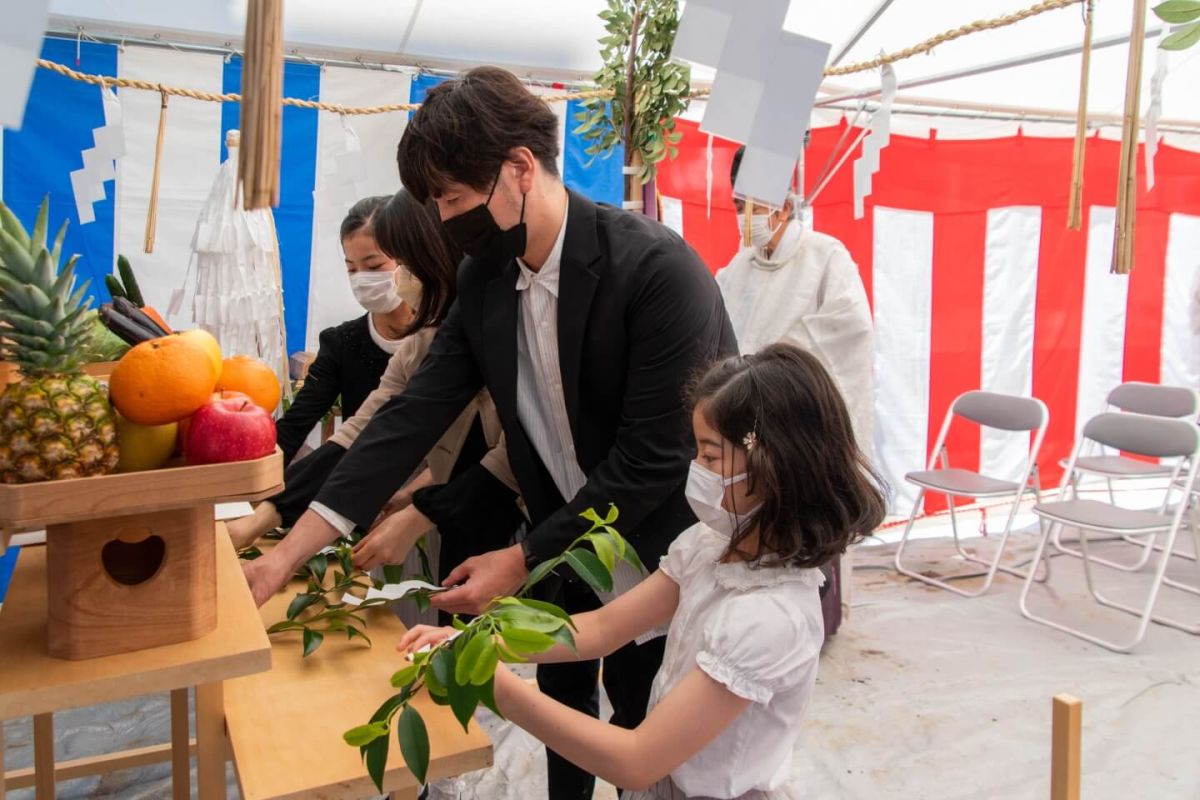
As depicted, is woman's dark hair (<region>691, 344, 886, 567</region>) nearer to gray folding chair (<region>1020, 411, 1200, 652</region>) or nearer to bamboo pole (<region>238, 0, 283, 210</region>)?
bamboo pole (<region>238, 0, 283, 210</region>)

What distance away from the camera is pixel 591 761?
1071 mm

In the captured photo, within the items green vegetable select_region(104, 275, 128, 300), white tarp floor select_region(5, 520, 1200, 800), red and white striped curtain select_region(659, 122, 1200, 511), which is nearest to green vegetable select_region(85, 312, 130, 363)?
green vegetable select_region(104, 275, 128, 300)

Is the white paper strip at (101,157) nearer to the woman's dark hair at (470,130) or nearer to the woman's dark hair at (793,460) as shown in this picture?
the woman's dark hair at (470,130)

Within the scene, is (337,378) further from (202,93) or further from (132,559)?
(132,559)

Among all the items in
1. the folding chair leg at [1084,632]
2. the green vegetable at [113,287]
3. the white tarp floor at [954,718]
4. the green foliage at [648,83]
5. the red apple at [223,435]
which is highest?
the green foliage at [648,83]

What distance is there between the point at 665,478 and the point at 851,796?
5.19 ft

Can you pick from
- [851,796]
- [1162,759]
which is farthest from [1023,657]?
[851,796]

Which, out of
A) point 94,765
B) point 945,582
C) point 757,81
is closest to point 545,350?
point 757,81

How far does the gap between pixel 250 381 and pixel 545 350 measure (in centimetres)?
63

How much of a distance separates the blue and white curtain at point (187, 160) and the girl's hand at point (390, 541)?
2.08 metres

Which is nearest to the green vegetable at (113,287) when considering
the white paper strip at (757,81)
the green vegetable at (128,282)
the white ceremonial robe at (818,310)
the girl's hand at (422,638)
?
the green vegetable at (128,282)

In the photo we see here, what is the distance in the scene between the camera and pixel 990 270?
17.0ft

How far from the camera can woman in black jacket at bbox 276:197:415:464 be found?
2.20 meters

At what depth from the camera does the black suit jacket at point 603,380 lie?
1.46 meters
